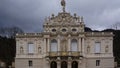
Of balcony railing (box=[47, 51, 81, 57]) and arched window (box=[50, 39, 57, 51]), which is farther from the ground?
Answer: arched window (box=[50, 39, 57, 51])

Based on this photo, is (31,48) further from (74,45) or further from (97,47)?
(97,47)

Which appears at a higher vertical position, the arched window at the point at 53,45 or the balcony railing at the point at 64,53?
the arched window at the point at 53,45

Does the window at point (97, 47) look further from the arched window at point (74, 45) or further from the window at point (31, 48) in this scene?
the window at point (31, 48)

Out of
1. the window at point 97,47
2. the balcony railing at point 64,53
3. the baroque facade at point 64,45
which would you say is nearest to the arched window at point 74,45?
the baroque facade at point 64,45

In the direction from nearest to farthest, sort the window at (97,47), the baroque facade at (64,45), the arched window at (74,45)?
the baroque facade at (64,45), the arched window at (74,45), the window at (97,47)

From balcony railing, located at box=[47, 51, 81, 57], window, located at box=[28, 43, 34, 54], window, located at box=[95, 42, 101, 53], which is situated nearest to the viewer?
balcony railing, located at box=[47, 51, 81, 57]

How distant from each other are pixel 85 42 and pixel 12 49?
2849 centimetres

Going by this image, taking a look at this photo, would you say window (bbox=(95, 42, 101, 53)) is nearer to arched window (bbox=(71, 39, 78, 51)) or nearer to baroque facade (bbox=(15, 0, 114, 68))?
baroque facade (bbox=(15, 0, 114, 68))

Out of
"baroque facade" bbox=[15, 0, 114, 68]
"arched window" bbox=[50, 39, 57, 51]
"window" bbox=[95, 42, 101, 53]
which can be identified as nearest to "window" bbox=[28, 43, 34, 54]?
"baroque facade" bbox=[15, 0, 114, 68]

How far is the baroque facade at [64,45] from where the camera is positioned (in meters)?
65.3

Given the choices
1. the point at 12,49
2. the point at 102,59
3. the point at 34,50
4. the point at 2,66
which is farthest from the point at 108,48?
the point at 12,49

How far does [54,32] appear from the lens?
66312 mm

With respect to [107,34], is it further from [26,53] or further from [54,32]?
[26,53]

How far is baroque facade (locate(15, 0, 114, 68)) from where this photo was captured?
65312 millimetres
